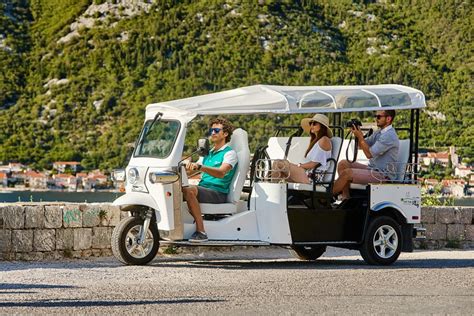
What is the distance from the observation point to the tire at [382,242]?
1511 centimetres

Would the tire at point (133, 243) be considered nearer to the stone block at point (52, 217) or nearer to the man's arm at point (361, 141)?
Answer: the stone block at point (52, 217)

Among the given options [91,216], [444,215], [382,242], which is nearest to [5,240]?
[91,216]

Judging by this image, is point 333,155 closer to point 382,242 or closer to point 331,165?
point 331,165

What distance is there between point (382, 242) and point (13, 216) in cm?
463

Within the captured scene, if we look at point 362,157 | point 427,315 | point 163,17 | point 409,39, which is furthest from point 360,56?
point 427,315

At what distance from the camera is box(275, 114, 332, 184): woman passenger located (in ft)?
48.3

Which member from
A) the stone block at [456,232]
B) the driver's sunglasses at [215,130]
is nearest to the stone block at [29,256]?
the driver's sunglasses at [215,130]

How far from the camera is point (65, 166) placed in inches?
3688

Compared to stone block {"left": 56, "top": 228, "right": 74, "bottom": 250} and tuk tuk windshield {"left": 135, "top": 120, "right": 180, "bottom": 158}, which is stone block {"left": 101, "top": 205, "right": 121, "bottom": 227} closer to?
A: stone block {"left": 56, "top": 228, "right": 74, "bottom": 250}

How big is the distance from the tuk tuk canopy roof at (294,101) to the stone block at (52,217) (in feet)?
6.05

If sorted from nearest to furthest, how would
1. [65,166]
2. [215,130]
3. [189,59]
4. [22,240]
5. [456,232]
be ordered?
[215,130], [22,240], [456,232], [65,166], [189,59]

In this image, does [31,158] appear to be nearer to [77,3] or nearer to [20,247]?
[77,3]

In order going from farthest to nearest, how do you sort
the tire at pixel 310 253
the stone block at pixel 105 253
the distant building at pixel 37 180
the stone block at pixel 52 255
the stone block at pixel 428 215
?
the distant building at pixel 37 180 → the stone block at pixel 428 215 → the tire at pixel 310 253 → the stone block at pixel 105 253 → the stone block at pixel 52 255

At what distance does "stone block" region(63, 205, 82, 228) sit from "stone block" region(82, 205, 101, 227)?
77 millimetres
